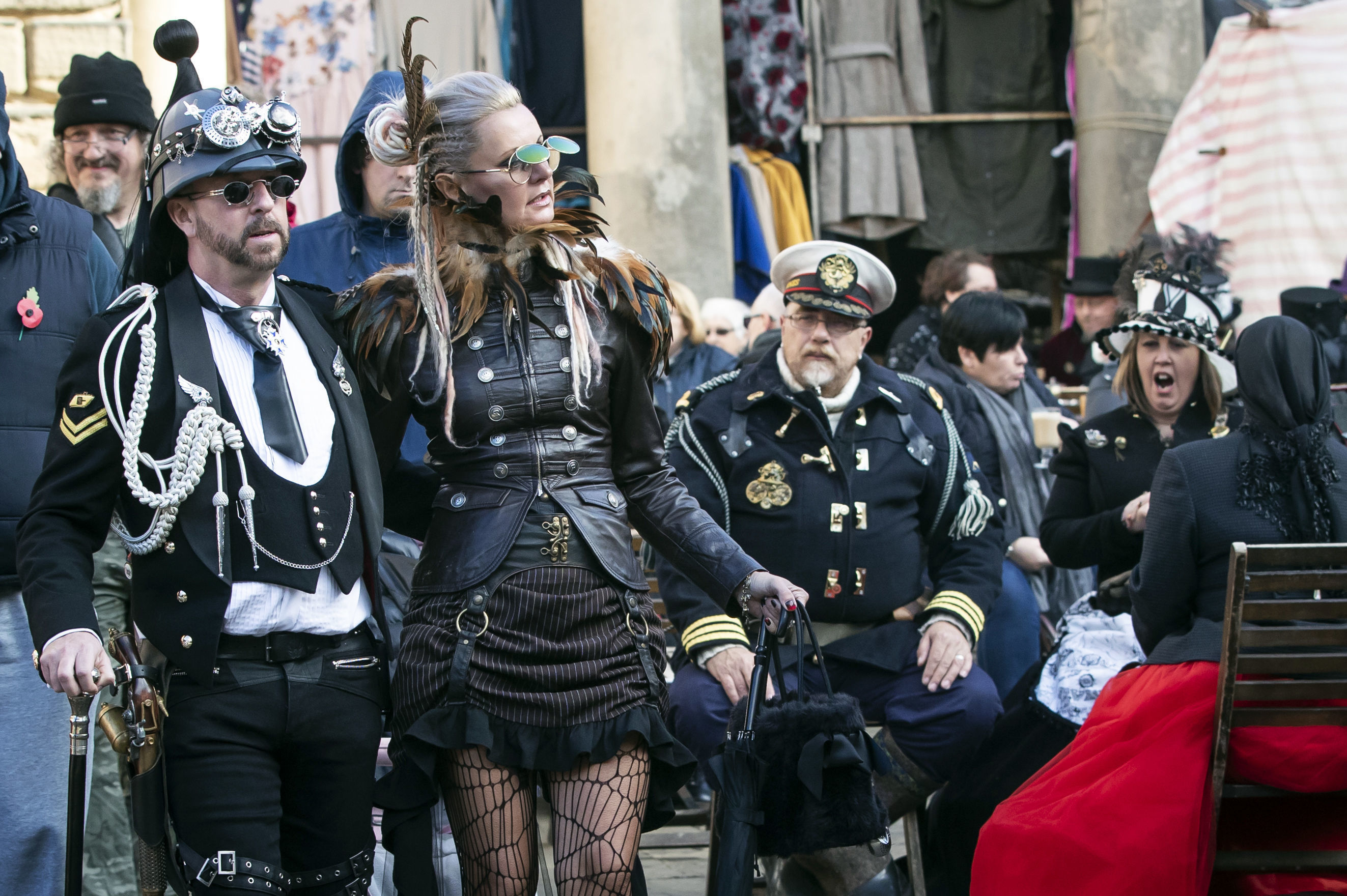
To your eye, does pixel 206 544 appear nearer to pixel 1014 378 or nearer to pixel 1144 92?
pixel 1014 378

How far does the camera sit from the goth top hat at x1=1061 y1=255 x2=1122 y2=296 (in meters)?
7.42

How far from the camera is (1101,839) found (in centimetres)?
323

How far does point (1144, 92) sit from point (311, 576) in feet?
25.7

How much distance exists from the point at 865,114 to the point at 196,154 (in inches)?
304

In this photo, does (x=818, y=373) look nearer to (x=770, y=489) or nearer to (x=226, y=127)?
(x=770, y=489)

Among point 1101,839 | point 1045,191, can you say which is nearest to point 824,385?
point 1101,839

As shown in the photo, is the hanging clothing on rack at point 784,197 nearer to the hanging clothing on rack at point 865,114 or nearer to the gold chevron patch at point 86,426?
the hanging clothing on rack at point 865,114

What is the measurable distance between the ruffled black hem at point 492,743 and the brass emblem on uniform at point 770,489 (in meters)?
1.51

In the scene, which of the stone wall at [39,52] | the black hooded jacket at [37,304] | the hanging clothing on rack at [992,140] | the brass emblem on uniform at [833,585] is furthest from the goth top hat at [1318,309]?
the stone wall at [39,52]

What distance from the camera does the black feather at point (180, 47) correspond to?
2.82 metres

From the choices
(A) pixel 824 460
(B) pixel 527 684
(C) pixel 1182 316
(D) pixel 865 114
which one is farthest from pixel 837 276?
(D) pixel 865 114

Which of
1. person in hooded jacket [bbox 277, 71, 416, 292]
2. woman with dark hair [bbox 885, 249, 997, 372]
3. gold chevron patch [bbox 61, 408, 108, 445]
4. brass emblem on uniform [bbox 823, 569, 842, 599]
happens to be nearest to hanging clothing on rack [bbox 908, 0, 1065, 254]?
woman with dark hair [bbox 885, 249, 997, 372]

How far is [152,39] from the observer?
572 cm

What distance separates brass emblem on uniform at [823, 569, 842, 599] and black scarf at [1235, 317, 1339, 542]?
1118mm
